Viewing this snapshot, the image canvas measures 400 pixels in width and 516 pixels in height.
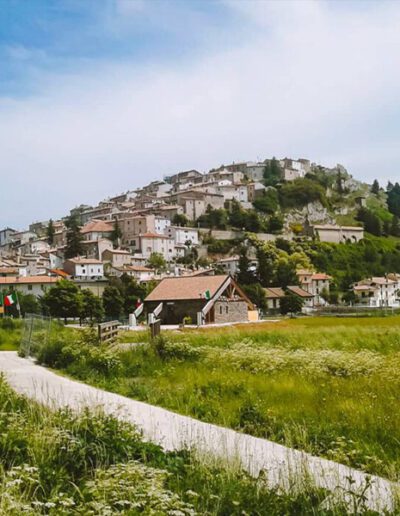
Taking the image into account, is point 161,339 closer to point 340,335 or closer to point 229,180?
point 340,335

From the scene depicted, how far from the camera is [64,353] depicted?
16.6 m

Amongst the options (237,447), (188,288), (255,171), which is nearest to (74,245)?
(188,288)

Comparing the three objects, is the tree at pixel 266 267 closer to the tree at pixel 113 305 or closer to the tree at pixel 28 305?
the tree at pixel 113 305

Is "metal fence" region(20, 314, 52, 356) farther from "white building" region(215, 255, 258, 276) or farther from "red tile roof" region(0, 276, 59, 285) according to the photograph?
"white building" region(215, 255, 258, 276)

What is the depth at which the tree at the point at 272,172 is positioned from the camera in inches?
6801

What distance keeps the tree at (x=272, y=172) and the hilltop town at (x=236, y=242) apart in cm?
32

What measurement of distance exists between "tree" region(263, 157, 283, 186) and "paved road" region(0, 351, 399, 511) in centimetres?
16314

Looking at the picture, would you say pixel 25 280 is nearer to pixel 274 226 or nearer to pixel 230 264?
pixel 230 264

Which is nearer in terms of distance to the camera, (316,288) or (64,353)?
(64,353)

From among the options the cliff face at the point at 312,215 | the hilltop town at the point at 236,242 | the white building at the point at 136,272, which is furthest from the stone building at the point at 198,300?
the cliff face at the point at 312,215

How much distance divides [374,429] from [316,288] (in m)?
104

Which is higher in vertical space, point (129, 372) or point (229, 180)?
point (229, 180)

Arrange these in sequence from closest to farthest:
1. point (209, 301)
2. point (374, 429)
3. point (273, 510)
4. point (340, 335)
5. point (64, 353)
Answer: point (273, 510) → point (374, 429) → point (64, 353) → point (340, 335) → point (209, 301)

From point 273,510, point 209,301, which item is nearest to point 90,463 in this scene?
point 273,510
